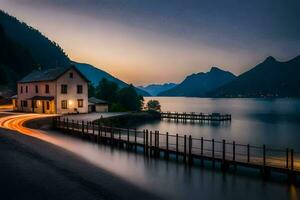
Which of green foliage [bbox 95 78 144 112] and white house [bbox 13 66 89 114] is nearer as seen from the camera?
white house [bbox 13 66 89 114]

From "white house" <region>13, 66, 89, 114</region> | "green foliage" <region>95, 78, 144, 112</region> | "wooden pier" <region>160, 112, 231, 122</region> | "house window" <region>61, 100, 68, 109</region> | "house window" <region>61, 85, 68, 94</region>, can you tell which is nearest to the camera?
"white house" <region>13, 66, 89, 114</region>

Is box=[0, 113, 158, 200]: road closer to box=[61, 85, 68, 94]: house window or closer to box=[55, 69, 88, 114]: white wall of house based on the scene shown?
box=[55, 69, 88, 114]: white wall of house

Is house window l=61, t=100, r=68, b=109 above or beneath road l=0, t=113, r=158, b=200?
above

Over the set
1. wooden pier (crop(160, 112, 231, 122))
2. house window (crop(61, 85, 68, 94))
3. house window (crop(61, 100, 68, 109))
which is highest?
house window (crop(61, 85, 68, 94))

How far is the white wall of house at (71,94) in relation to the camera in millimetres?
64562

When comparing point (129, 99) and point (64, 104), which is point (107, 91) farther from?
point (64, 104)

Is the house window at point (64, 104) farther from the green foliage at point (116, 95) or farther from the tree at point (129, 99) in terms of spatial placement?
the tree at point (129, 99)

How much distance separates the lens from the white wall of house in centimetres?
6456

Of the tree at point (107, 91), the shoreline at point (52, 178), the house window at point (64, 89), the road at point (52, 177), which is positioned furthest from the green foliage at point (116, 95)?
the shoreline at point (52, 178)

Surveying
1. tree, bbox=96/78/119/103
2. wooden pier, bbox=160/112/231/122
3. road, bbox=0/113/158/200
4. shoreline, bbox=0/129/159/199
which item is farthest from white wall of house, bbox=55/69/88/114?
wooden pier, bbox=160/112/231/122

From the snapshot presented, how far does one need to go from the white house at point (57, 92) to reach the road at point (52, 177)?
32678 millimetres

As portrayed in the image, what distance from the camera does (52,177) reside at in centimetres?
2166

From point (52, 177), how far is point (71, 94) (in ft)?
152

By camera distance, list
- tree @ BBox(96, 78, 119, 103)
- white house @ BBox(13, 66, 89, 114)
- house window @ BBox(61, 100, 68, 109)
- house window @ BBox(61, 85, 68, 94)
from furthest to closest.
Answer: tree @ BBox(96, 78, 119, 103) < house window @ BBox(61, 100, 68, 109) < house window @ BBox(61, 85, 68, 94) < white house @ BBox(13, 66, 89, 114)
